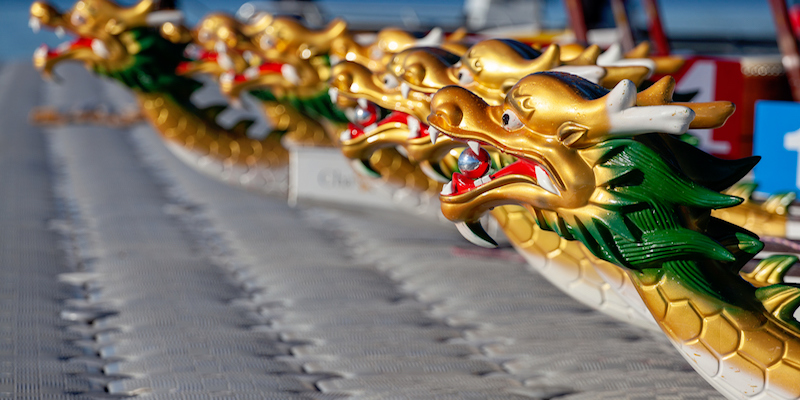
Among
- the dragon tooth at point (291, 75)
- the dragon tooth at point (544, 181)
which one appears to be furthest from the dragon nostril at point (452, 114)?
the dragon tooth at point (291, 75)

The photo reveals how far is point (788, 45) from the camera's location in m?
2.16

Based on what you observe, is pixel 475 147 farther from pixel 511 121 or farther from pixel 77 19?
pixel 77 19

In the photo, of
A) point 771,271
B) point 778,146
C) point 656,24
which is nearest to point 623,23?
point 656,24

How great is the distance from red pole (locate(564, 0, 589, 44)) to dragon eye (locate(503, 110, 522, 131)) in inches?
73.1

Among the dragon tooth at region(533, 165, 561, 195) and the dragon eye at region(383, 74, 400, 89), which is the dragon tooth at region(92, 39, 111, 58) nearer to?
the dragon eye at region(383, 74, 400, 89)

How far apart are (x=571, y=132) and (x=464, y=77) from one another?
382 mm

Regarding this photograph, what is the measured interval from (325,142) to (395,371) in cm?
143

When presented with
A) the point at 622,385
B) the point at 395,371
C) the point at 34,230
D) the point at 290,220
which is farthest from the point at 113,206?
the point at 622,385

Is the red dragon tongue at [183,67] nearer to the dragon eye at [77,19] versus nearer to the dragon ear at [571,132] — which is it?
the dragon eye at [77,19]

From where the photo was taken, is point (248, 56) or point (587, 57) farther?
point (248, 56)

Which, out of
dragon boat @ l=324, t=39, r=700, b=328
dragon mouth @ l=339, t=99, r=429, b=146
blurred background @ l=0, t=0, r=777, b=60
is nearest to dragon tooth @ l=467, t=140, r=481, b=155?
dragon boat @ l=324, t=39, r=700, b=328

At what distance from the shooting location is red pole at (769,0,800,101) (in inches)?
84.5

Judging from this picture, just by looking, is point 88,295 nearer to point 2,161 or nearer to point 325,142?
point 325,142

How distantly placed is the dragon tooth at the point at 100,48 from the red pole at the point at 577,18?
1.45 m
